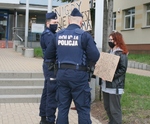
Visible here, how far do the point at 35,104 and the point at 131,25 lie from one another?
15942mm

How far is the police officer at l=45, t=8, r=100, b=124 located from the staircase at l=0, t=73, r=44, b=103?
3.32 metres

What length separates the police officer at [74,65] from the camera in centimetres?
425

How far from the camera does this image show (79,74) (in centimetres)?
427

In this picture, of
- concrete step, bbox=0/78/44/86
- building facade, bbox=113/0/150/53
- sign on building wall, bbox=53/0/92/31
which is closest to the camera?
sign on building wall, bbox=53/0/92/31

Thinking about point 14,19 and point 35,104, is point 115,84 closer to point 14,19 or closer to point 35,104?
point 35,104

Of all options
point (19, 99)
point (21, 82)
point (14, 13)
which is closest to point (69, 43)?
point (19, 99)

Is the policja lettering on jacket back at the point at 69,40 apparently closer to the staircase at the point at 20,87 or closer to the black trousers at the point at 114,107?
the black trousers at the point at 114,107

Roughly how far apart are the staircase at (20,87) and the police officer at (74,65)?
332cm

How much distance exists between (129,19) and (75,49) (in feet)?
62.4

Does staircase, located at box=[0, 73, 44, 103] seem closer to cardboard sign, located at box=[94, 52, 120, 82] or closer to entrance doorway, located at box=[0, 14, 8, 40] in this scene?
cardboard sign, located at box=[94, 52, 120, 82]

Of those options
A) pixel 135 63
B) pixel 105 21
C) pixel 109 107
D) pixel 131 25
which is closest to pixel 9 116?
pixel 109 107

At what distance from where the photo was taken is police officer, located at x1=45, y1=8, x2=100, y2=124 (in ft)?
13.9

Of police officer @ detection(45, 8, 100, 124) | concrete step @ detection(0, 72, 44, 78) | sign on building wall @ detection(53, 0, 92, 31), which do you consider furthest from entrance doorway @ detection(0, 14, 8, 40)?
police officer @ detection(45, 8, 100, 124)

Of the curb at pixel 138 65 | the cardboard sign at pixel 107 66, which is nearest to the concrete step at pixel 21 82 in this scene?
the cardboard sign at pixel 107 66
